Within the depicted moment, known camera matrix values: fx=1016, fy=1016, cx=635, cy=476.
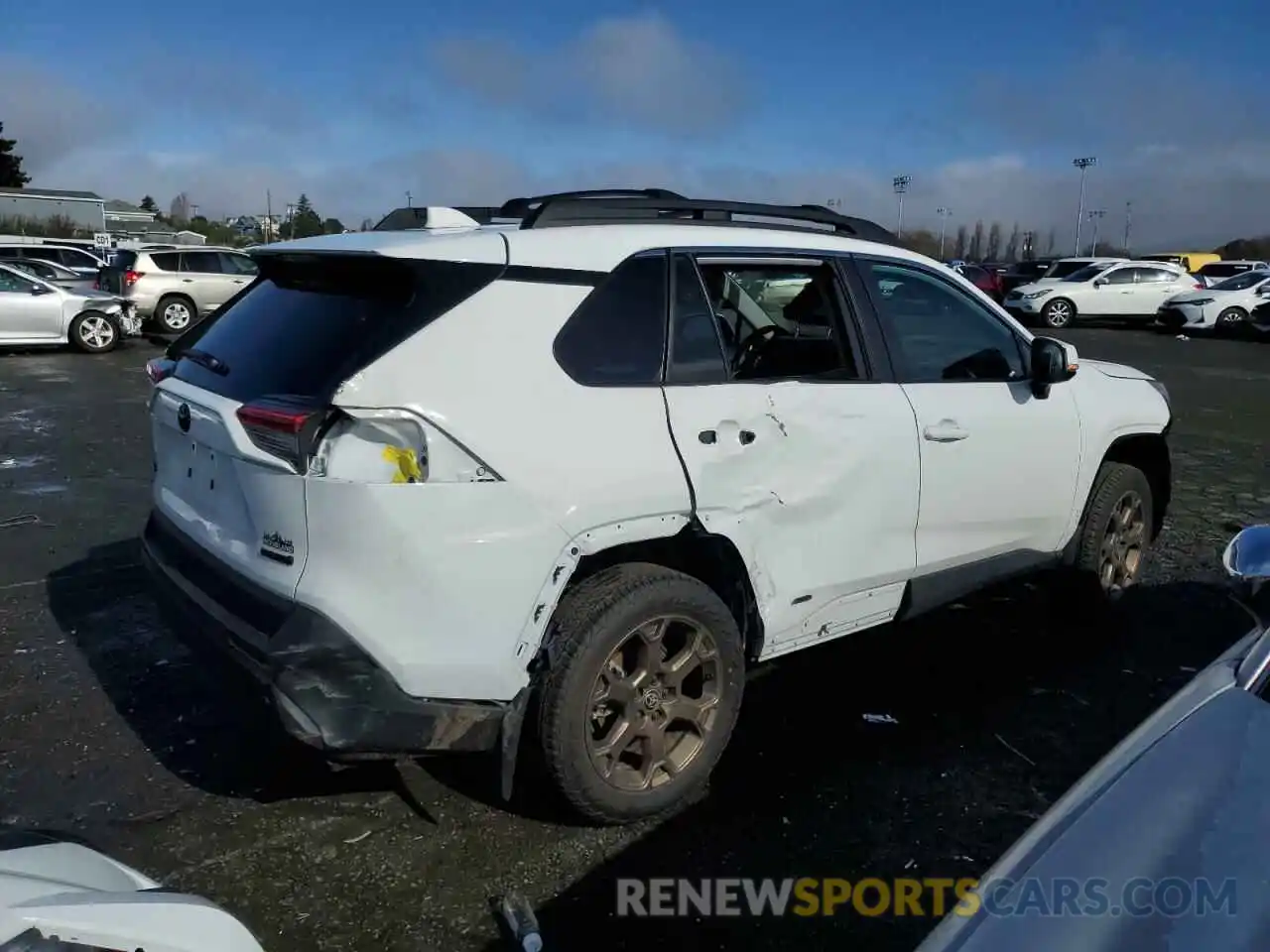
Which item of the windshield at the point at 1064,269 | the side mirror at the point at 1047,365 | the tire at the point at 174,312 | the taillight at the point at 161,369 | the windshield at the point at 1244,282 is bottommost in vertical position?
the taillight at the point at 161,369

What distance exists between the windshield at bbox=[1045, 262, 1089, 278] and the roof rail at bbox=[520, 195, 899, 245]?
1025 inches

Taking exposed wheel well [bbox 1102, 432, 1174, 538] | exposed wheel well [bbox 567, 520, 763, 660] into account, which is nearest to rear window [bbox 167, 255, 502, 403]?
exposed wheel well [bbox 567, 520, 763, 660]

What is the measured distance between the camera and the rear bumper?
2.62 meters

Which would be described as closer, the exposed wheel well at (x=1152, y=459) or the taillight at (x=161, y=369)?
the taillight at (x=161, y=369)

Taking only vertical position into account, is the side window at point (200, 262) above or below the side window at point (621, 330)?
above

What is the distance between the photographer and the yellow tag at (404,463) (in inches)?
104

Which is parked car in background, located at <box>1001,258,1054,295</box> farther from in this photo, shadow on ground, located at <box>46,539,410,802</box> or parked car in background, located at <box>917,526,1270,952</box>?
parked car in background, located at <box>917,526,1270,952</box>

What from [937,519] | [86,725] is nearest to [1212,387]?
[937,519]

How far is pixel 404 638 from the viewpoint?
8.73ft

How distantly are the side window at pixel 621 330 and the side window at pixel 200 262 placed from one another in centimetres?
1847

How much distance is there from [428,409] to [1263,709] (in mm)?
1996
